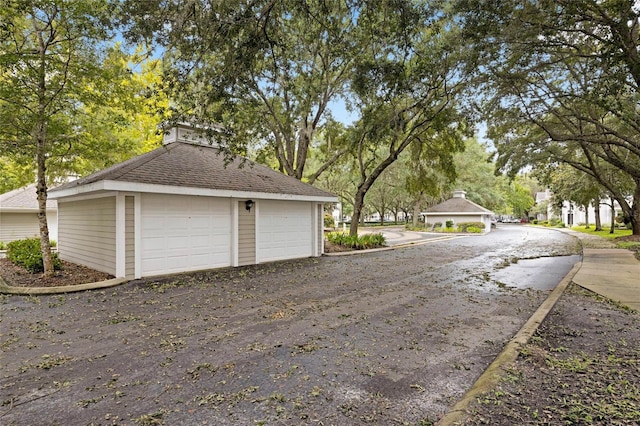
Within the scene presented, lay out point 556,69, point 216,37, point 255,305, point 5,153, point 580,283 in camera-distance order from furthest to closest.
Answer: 1. point 556,69
2. point 5,153
3. point 580,283
4. point 255,305
5. point 216,37

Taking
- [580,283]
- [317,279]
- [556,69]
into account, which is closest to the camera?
[580,283]

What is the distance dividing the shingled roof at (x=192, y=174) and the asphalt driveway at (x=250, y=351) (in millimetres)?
2686

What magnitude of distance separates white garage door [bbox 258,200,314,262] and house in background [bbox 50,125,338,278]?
0.11 feet

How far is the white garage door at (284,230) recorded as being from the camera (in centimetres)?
1115

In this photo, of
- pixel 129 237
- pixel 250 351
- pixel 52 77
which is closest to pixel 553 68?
pixel 250 351

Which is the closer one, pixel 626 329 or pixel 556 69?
pixel 626 329

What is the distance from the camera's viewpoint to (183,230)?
9125 millimetres

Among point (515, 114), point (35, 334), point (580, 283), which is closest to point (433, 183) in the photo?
point (515, 114)

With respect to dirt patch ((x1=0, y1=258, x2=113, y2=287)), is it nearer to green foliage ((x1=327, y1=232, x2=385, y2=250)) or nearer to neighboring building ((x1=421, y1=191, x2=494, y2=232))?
green foliage ((x1=327, y1=232, x2=385, y2=250))

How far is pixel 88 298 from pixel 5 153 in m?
5.72

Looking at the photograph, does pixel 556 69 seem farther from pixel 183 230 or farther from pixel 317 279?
pixel 183 230

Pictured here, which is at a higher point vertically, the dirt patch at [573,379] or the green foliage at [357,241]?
the green foliage at [357,241]

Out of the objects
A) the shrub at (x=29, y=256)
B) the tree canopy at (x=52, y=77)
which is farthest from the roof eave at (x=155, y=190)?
the shrub at (x=29, y=256)

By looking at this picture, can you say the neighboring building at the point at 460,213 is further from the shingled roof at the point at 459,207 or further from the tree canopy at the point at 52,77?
the tree canopy at the point at 52,77
